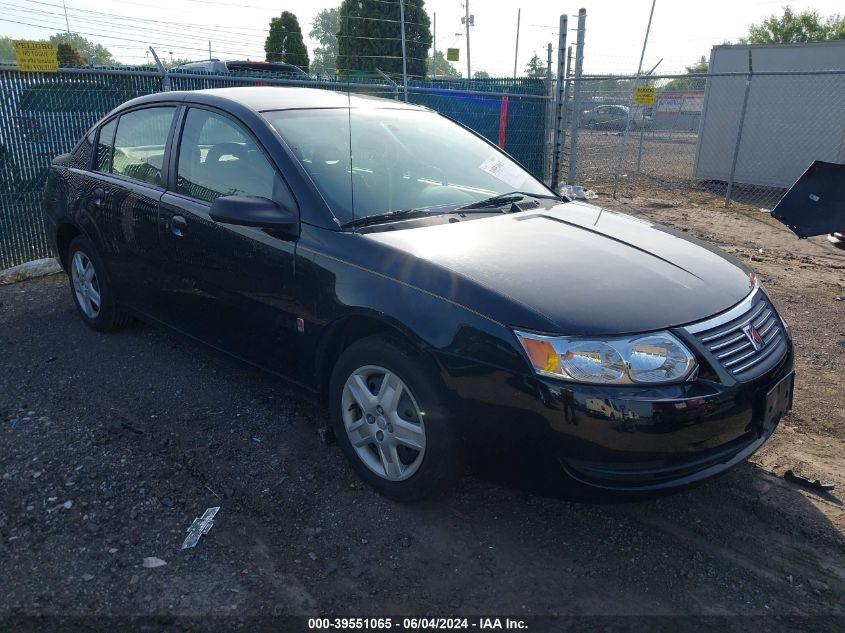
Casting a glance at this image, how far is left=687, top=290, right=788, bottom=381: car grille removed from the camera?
8.56 feet

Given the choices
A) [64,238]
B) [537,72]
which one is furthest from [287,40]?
[64,238]

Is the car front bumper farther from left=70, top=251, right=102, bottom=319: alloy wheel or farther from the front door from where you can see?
left=70, top=251, right=102, bottom=319: alloy wheel

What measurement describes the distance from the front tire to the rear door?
5.60ft

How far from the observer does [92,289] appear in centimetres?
494

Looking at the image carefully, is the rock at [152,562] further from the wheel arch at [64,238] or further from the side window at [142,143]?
the wheel arch at [64,238]

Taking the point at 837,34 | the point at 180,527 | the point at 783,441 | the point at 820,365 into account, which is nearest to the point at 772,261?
the point at 820,365

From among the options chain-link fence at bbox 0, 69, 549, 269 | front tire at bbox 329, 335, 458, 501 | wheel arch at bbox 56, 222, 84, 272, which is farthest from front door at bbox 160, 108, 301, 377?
chain-link fence at bbox 0, 69, 549, 269

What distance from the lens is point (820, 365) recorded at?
182 inches

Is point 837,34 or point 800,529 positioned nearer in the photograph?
point 800,529

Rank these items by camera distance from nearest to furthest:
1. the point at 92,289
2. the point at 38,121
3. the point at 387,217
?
1. the point at 387,217
2. the point at 92,289
3. the point at 38,121

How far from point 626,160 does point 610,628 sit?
57.7 feet

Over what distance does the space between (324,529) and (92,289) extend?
3078 millimetres

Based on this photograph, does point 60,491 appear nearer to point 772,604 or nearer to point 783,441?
point 772,604

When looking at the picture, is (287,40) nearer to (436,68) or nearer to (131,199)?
(131,199)
